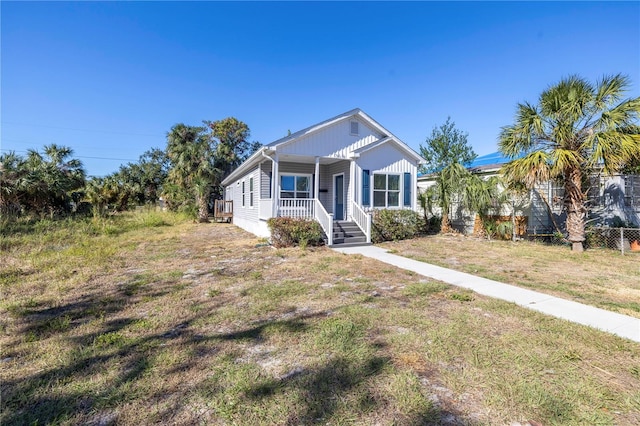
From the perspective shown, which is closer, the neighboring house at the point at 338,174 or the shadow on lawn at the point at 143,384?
the shadow on lawn at the point at 143,384

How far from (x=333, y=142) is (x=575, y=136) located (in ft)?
27.0

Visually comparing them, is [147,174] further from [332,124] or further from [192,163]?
[332,124]

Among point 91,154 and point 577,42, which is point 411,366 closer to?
point 577,42

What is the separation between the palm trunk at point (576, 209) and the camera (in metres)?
9.50

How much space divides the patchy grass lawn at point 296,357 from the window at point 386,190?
25.5 feet

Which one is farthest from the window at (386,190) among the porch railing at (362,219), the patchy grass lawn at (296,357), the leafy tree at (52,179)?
the leafy tree at (52,179)

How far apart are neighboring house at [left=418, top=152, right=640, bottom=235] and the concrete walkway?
713 cm

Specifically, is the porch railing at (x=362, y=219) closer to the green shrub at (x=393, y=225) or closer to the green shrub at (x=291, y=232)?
the green shrub at (x=393, y=225)

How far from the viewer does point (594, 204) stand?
1195 cm

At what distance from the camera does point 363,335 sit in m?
3.43

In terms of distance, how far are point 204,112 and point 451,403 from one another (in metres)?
32.8

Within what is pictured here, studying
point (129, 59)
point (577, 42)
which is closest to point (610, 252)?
point (577, 42)

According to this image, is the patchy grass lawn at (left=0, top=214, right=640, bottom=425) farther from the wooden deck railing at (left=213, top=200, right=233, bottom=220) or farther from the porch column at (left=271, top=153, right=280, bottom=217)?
the wooden deck railing at (left=213, top=200, right=233, bottom=220)

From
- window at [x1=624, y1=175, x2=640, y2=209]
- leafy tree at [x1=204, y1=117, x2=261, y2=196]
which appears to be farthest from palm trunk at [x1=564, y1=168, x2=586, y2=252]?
leafy tree at [x1=204, y1=117, x2=261, y2=196]
